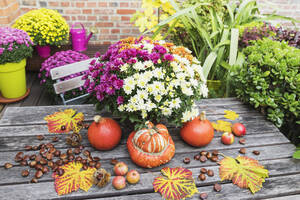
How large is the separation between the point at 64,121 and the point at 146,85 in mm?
610

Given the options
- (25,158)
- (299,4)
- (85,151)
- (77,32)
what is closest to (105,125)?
(85,151)

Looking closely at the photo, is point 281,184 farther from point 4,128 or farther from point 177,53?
point 4,128

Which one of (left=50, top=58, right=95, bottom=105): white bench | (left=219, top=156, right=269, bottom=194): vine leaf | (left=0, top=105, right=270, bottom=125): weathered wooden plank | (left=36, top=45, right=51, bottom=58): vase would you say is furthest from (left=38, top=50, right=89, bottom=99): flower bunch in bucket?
(left=219, top=156, right=269, bottom=194): vine leaf

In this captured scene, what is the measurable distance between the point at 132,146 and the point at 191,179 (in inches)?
12.8

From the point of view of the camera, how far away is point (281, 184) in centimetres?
108

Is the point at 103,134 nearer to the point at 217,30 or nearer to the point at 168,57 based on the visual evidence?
the point at 168,57

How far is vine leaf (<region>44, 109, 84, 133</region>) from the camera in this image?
1.34m

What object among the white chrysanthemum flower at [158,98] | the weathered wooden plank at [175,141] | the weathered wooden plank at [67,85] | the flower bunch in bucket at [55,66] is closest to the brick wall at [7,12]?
the flower bunch in bucket at [55,66]

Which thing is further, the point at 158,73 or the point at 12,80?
the point at 12,80

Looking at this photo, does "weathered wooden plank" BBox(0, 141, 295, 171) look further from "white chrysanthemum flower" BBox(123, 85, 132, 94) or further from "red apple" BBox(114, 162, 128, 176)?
"white chrysanthemum flower" BBox(123, 85, 132, 94)

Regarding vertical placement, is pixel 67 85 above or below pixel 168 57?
below

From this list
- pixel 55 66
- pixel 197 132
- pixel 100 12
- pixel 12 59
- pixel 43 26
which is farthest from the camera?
pixel 100 12

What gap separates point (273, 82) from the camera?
1494 mm

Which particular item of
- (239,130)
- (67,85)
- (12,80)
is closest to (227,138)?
(239,130)
